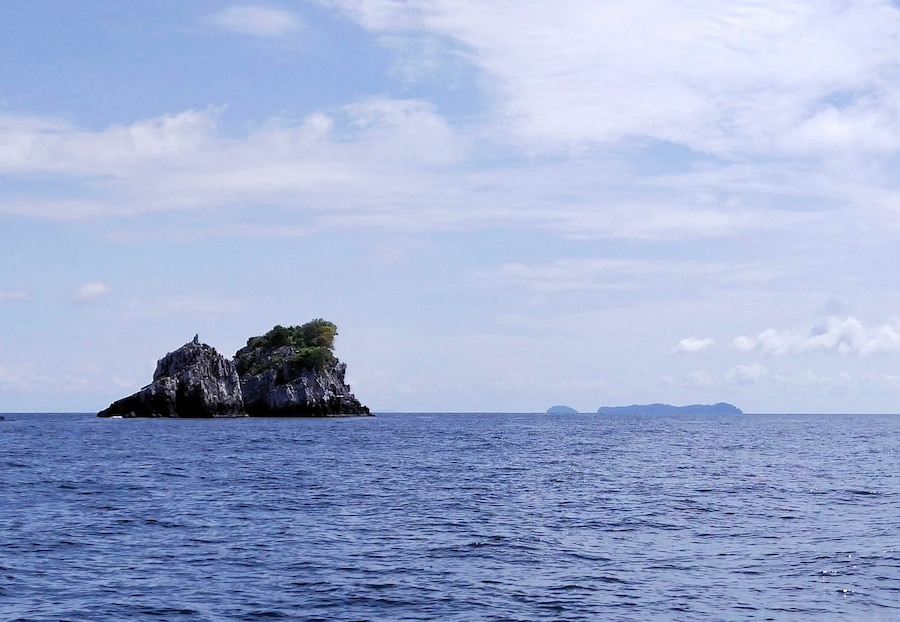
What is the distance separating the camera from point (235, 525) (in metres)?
34.2

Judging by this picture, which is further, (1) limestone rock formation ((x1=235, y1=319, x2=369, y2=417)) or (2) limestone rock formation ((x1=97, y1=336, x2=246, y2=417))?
(1) limestone rock formation ((x1=235, y1=319, x2=369, y2=417))

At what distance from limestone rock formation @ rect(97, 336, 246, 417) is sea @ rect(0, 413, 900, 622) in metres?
99.7

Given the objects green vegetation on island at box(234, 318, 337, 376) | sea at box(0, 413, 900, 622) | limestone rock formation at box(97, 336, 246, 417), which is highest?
green vegetation on island at box(234, 318, 337, 376)

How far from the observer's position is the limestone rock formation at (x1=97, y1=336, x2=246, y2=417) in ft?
516

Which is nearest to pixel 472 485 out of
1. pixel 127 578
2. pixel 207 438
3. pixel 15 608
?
pixel 127 578

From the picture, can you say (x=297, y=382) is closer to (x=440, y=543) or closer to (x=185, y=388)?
(x=185, y=388)

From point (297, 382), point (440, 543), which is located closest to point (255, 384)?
point (297, 382)

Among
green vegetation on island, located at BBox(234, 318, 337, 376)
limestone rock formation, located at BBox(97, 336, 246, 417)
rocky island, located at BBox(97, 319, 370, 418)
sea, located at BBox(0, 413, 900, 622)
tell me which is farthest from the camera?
green vegetation on island, located at BBox(234, 318, 337, 376)

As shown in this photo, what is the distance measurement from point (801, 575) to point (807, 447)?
78047 mm

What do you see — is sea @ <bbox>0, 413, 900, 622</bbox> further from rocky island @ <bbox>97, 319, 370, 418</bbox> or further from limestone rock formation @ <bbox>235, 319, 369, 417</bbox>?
limestone rock formation @ <bbox>235, 319, 369, 417</bbox>

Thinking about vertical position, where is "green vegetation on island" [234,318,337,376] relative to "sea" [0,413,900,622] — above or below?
above

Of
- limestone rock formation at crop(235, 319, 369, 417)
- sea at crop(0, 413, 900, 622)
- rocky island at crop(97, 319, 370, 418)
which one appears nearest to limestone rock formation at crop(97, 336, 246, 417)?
rocky island at crop(97, 319, 370, 418)

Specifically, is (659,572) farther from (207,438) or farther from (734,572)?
(207,438)

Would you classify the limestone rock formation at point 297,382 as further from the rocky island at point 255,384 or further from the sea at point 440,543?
the sea at point 440,543
